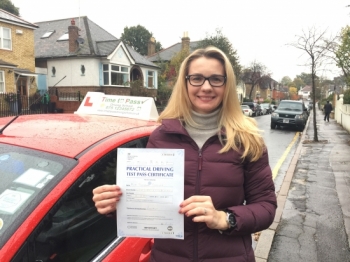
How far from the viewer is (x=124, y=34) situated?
68.8 meters

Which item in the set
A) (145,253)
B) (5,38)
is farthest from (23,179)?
(5,38)

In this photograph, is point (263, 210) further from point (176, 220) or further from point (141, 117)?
point (141, 117)

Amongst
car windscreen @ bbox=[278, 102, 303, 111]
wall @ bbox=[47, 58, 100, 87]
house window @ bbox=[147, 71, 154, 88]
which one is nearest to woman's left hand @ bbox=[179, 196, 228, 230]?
car windscreen @ bbox=[278, 102, 303, 111]

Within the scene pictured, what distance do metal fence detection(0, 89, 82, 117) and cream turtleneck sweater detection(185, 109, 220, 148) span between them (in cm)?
1738

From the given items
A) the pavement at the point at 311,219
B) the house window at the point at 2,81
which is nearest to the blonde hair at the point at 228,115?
the pavement at the point at 311,219

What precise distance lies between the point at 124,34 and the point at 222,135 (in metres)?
71.1

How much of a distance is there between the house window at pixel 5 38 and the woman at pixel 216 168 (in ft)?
78.7

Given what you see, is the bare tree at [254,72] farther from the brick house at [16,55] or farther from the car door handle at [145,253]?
the car door handle at [145,253]

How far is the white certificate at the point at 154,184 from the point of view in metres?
1.44

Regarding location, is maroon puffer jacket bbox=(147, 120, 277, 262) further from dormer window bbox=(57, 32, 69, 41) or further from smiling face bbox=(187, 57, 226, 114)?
dormer window bbox=(57, 32, 69, 41)

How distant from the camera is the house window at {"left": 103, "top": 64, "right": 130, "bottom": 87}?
27.8 metres

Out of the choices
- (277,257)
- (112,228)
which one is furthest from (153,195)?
(277,257)

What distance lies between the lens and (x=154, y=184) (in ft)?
4.74

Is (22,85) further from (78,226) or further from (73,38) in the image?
(78,226)
